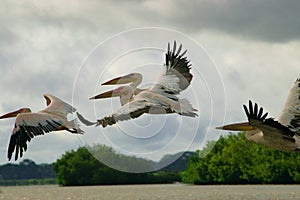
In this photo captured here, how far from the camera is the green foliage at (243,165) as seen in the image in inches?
2603

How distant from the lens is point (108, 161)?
46.1 feet

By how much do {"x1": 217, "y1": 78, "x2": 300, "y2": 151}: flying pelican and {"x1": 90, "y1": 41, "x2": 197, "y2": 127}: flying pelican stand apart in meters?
1.42

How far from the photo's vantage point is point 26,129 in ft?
45.5

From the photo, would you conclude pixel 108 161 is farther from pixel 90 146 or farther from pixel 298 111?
pixel 298 111

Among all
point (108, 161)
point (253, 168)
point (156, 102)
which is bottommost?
point (108, 161)

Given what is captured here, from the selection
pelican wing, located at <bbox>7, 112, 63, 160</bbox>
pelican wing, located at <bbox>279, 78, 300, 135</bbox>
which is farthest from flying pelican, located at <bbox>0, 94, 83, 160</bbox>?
pelican wing, located at <bbox>279, 78, 300, 135</bbox>

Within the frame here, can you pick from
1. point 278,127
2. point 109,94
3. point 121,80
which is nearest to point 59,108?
point 109,94

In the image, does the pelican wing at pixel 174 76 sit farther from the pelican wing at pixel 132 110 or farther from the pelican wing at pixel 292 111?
the pelican wing at pixel 292 111

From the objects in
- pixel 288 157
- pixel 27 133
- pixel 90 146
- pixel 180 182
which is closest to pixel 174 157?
pixel 90 146

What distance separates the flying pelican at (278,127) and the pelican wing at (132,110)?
6.54 feet

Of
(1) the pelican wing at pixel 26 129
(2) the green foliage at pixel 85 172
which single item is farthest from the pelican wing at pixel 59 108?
(2) the green foliage at pixel 85 172

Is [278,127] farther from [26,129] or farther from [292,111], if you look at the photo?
[26,129]

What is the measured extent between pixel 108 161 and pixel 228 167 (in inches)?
2406

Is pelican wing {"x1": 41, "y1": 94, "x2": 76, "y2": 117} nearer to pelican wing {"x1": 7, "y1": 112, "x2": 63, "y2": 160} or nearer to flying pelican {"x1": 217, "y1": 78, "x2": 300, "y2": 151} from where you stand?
pelican wing {"x1": 7, "y1": 112, "x2": 63, "y2": 160}
